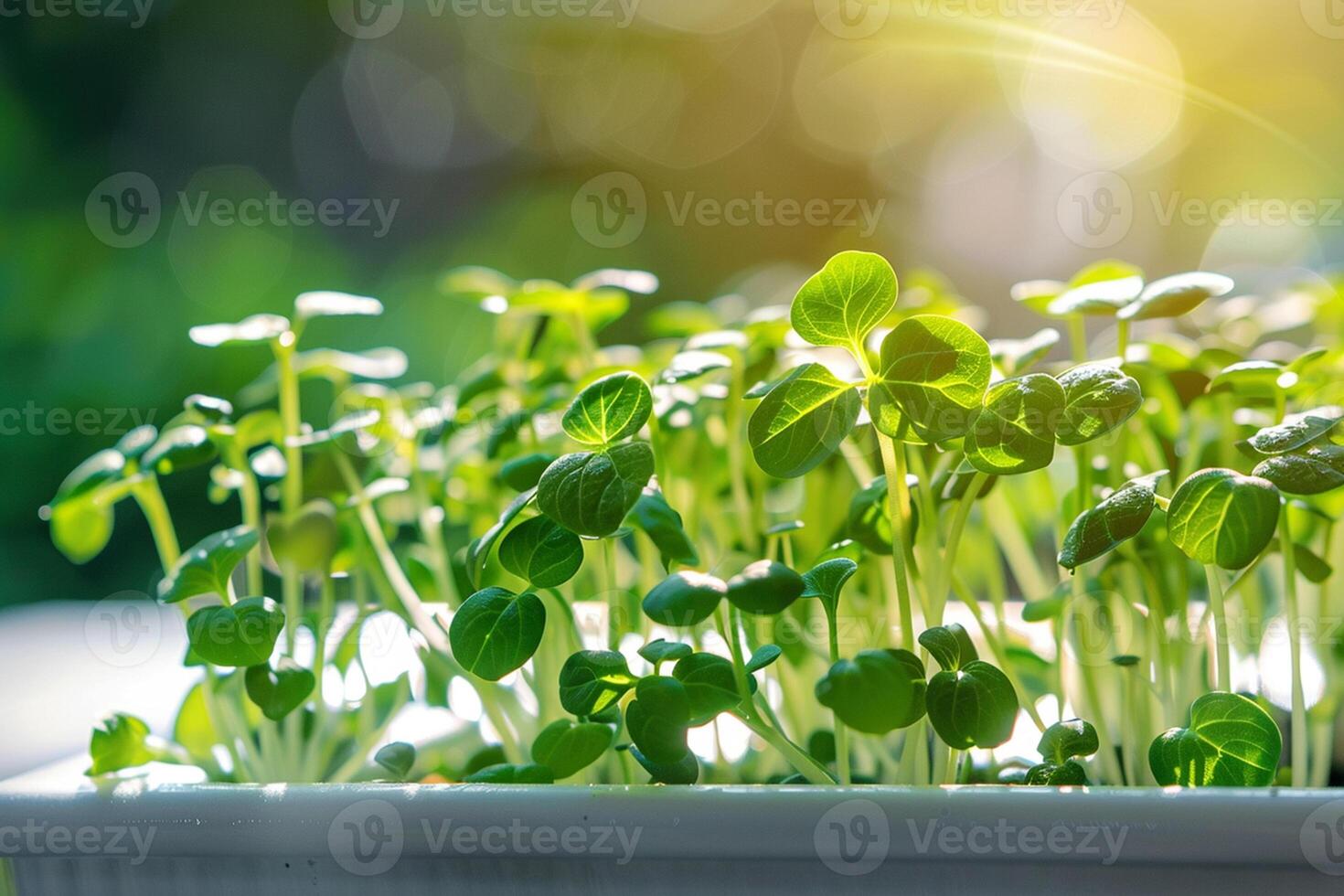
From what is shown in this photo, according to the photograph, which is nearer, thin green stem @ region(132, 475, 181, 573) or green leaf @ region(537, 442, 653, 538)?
green leaf @ region(537, 442, 653, 538)

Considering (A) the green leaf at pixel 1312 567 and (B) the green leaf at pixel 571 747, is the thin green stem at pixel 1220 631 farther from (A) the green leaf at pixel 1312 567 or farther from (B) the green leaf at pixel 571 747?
(B) the green leaf at pixel 571 747

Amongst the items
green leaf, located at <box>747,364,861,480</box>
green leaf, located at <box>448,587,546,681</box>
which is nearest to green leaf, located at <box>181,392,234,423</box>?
green leaf, located at <box>448,587,546,681</box>

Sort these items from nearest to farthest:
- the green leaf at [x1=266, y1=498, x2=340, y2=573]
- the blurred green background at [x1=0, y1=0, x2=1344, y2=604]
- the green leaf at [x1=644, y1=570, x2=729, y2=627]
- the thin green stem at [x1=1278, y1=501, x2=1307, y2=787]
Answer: the green leaf at [x1=644, y1=570, x2=729, y2=627] < the thin green stem at [x1=1278, y1=501, x2=1307, y2=787] < the green leaf at [x1=266, y1=498, x2=340, y2=573] < the blurred green background at [x1=0, y1=0, x2=1344, y2=604]

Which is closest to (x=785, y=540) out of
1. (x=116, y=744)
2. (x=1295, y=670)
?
(x=1295, y=670)

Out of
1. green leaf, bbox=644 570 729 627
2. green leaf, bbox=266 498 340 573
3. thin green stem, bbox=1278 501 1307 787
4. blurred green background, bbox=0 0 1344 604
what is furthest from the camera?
blurred green background, bbox=0 0 1344 604

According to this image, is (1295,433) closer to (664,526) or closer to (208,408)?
(664,526)

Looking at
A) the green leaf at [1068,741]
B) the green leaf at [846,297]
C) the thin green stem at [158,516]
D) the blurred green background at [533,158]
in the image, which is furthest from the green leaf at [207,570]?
the blurred green background at [533,158]

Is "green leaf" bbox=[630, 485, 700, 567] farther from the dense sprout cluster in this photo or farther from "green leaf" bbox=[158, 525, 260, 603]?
"green leaf" bbox=[158, 525, 260, 603]

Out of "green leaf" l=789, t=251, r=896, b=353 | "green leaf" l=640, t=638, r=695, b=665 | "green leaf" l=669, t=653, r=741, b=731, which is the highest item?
"green leaf" l=789, t=251, r=896, b=353
